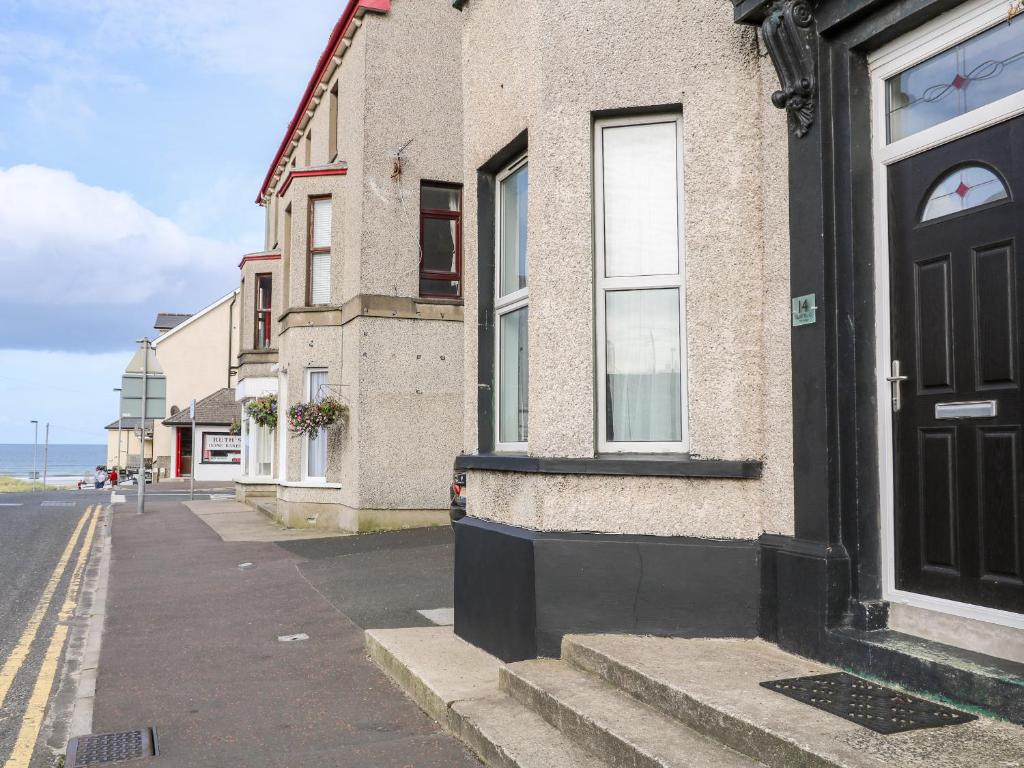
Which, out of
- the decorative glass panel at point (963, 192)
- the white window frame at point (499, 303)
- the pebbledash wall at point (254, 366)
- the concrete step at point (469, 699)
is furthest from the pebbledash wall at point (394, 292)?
the decorative glass panel at point (963, 192)

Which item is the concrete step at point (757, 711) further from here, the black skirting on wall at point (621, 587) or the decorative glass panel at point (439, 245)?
the decorative glass panel at point (439, 245)

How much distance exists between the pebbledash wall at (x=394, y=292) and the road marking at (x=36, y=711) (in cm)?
738

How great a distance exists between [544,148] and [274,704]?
12.3 feet

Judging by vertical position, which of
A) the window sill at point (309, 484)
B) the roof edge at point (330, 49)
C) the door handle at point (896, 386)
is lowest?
the window sill at point (309, 484)

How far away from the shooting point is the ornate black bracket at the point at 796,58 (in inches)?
182

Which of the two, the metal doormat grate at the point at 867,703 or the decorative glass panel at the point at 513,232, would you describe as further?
the decorative glass panel at the point at 513,232

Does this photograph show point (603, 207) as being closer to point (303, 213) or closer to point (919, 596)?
point (919, 596)

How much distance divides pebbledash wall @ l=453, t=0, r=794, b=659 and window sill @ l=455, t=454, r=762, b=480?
1cm

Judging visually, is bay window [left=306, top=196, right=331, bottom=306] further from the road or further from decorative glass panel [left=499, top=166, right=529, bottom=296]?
decorative glass panel [left=499, top=166, right=529, bottom=296]

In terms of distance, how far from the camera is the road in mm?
5328

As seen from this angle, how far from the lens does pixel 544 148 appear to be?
5461mm

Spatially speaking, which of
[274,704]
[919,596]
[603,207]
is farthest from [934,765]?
[274,704]

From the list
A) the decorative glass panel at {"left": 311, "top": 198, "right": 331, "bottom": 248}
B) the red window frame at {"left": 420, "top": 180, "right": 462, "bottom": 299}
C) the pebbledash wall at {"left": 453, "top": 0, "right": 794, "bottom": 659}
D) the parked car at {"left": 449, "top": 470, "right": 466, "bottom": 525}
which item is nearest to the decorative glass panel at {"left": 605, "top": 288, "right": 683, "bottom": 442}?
the pebbledash wall at {"left": 453, "top": 0, "right": 794, "bottom": 659}

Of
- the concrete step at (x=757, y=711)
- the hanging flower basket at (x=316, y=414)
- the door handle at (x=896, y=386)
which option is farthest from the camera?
the hanging flower basket at (x=316, y=414)
